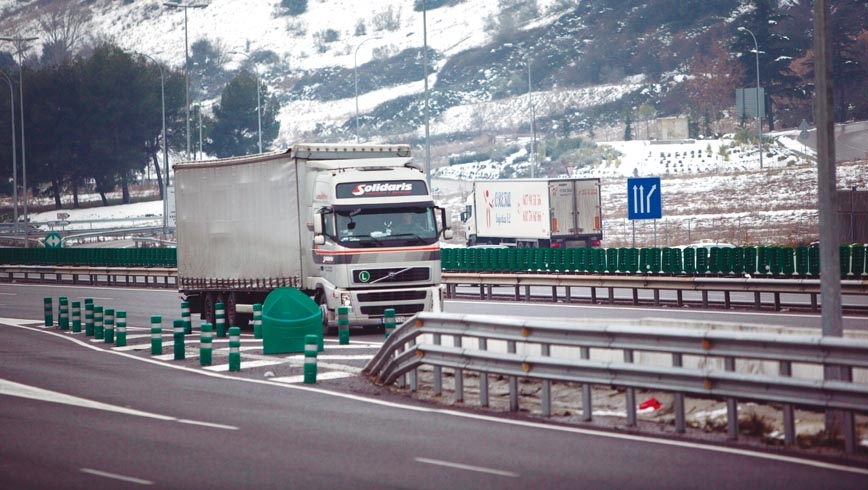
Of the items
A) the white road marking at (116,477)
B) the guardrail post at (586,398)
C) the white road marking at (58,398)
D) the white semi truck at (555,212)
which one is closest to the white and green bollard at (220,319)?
the white road marking at (58,398)

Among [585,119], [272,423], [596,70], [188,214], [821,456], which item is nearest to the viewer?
[821,456]

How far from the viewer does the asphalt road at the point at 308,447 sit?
9641 mm

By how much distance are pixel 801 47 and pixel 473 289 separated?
435ft

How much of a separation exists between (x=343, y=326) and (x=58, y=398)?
7283 millimetres

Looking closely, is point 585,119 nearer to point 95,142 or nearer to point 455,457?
point 95,142

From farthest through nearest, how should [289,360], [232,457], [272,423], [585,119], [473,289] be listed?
[585,119] < [473,289] < [289,360] < [272,423] < [232,457]

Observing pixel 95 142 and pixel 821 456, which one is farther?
pixel 95 142

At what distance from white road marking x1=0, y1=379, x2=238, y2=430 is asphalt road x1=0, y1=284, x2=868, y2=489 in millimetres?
24

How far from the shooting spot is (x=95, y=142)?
11719cm

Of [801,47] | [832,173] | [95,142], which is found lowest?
[832,173]

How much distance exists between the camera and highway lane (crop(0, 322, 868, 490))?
9.63 metres

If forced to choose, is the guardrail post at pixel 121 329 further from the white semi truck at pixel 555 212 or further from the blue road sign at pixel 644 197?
the white semi truck at pixel 555 212

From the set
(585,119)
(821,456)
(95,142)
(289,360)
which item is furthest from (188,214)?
(585,119)

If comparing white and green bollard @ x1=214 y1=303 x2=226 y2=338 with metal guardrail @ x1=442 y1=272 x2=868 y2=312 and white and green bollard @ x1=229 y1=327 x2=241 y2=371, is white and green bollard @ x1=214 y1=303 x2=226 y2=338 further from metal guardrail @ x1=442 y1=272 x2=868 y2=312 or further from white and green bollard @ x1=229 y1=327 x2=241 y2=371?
metal guardrail @ x1=442 y1=272 x2=868 y2=312
